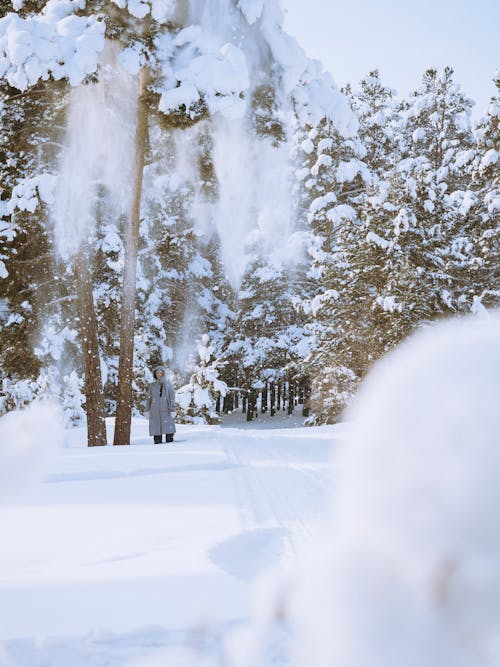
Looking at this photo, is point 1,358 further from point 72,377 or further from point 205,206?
point 205,206

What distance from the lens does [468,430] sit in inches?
159

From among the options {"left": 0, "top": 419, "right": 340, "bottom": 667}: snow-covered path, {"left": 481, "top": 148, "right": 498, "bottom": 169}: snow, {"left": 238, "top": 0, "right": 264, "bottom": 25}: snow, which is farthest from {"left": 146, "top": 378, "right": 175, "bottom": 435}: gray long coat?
{"left": 481, "top": 148, "right": 498, "bottom": 169}: snow

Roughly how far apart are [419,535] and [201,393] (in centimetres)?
1437

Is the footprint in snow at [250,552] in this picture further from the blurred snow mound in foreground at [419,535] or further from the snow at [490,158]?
the snow at [490,158]

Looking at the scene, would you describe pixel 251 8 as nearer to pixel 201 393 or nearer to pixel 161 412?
pixel 161 412

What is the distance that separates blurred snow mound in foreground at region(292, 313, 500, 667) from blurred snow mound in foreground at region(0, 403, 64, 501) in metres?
3.76

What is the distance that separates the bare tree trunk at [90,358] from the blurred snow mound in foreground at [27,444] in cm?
79

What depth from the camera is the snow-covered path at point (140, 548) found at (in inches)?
110

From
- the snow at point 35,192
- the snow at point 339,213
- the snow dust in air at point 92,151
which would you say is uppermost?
the snow at point 339,213

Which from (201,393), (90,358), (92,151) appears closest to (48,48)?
(92,151)

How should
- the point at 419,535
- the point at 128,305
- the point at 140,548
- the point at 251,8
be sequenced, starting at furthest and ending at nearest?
the point at 128,305, the point at 251,8, the point at 140,548, the point at 419,535

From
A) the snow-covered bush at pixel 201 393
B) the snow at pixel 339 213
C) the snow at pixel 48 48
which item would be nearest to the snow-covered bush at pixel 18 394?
the snow-covered bush at pixel 201 393

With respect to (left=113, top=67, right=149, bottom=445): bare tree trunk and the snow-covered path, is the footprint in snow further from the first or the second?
(left=113, top=67, right=149, bottom=445): bare tree trunk

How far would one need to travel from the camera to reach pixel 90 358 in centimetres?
1320
